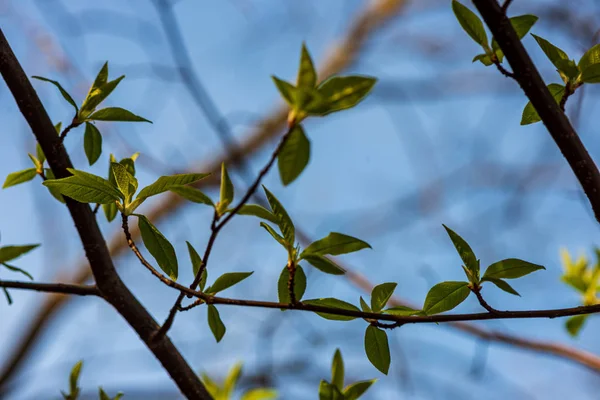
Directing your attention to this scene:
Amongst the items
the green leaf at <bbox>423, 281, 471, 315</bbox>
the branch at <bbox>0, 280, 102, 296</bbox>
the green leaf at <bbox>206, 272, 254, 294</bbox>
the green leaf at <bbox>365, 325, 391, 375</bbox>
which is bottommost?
the green leaf at <bbox>365, 325, 391, 375</bbox>

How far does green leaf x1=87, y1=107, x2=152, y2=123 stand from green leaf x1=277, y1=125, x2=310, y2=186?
7.8 inches

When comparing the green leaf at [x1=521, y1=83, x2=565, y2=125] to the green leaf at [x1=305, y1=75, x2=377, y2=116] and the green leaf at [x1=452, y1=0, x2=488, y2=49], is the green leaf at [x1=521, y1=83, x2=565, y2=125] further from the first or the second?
the green leaf at [x1=305, y1=75, x2=377, y2=116]

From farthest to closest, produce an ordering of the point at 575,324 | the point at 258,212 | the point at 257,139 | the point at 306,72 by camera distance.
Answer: the point at 257,139, the point at 575,324, the point at 258,212, the point at 306,72

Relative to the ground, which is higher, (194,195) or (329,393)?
(194,195)

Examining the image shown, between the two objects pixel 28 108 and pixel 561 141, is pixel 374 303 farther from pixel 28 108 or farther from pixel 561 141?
pixel 28 108

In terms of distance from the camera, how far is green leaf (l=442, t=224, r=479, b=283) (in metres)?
0.44

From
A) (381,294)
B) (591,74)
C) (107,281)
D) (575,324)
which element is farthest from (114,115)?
(575,324)

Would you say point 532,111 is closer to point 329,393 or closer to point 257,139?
point 329,393

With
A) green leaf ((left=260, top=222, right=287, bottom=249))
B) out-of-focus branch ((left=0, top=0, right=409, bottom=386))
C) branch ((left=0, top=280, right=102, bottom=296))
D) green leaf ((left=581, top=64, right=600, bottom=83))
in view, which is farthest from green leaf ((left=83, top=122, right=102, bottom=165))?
out-of-focus branch ((left=0, top=0, right=409, bottom=386))

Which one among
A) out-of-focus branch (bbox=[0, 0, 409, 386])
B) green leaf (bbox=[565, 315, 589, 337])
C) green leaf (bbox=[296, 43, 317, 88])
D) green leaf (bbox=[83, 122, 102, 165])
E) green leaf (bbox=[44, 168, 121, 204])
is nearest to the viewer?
green leaf (bbox=[296, 43, 317, 88])

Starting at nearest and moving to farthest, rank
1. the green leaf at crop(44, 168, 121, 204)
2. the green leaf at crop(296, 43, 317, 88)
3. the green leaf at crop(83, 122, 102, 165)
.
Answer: the green leaf at crop(296, 43, 317, 88), the green leaf at crop(44, 168, 121, 204), the green leaf at crop(83, 122, 102, 165)

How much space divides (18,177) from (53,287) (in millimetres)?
139

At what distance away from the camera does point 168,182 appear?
421 mm

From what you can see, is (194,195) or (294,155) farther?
(194,195)
